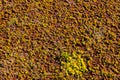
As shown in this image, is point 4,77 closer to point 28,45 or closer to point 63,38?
point 28,45

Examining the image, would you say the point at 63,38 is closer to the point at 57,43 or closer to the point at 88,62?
the point at 57,43

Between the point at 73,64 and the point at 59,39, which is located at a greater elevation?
the point at 59,39

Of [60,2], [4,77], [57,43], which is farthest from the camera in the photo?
[60,2]

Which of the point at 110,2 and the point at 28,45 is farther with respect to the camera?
the point at 110,2

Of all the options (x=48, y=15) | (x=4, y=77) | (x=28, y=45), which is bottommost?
(x=4, y=77)

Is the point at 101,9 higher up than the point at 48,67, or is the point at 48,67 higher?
the point at 101,9

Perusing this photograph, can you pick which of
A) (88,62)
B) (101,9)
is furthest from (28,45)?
(101,9)

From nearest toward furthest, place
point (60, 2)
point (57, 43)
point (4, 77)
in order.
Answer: point (4, 77) < point (57, 43) < point (60, 2)
